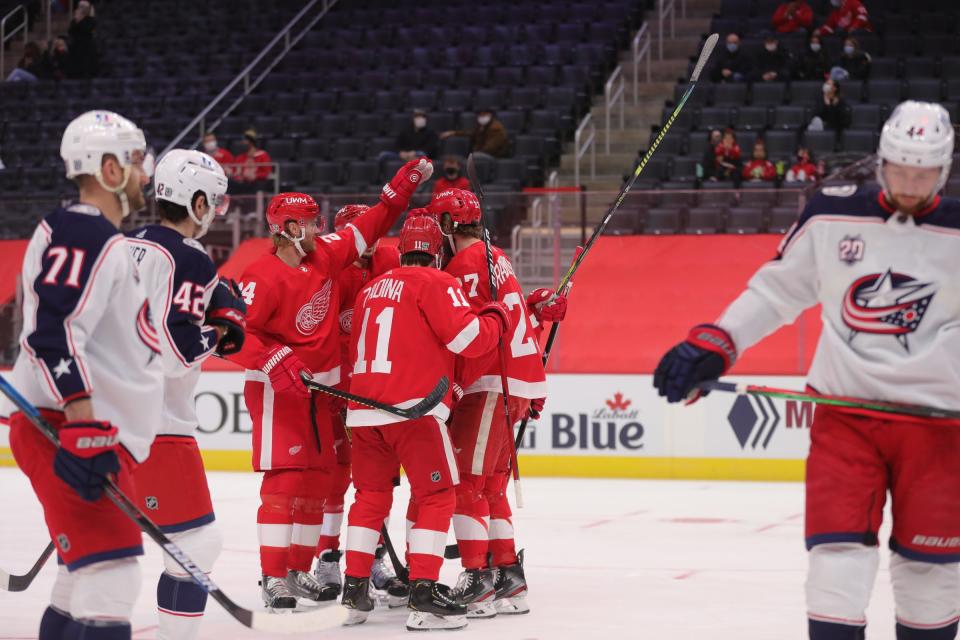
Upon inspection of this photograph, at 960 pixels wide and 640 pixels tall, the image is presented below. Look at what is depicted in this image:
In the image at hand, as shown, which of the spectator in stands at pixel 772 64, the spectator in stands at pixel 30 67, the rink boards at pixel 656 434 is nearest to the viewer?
the rink boards at pixel 656 434

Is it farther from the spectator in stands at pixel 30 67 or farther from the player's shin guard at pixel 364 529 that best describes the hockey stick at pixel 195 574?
the spectator in stands at pixel 30 67

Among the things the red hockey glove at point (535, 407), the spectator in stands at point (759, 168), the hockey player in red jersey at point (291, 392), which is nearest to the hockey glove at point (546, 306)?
the red hockey glove at point (535, 407)

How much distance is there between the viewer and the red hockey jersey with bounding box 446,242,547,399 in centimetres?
520

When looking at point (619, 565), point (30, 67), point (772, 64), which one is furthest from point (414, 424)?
point (30, 67)

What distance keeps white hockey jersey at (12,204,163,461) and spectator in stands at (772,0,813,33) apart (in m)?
11.8

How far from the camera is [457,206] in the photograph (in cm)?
517

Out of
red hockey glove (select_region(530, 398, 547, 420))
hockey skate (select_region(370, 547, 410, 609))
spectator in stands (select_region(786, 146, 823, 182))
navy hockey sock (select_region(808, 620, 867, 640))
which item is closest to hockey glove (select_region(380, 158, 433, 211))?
red hockey glove (select_region(530, 398, 547, 420))

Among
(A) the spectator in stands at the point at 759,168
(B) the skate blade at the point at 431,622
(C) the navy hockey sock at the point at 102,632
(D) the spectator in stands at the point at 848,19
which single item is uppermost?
(D) the spectator in stands at the point at 848,19

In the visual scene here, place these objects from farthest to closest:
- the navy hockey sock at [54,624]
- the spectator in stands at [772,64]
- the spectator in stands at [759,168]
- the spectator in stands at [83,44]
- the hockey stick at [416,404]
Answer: the spectator in stands at [83,44] → the spectator in stands at [772,64] → the spectator in stands at [759,168] → the hockey stick at [416,404] → the navy hockey sock at [54,624]

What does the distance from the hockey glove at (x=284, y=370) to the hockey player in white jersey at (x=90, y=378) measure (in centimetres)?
164

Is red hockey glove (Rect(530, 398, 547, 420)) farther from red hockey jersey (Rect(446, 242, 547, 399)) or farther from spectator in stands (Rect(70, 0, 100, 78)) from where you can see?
spectator in stands (Rect(70, 0, 100, 78))

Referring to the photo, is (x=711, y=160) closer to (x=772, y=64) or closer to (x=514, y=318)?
(x=772, y=64)

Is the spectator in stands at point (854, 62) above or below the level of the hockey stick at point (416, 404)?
above

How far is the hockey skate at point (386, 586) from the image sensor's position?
17.1ft
